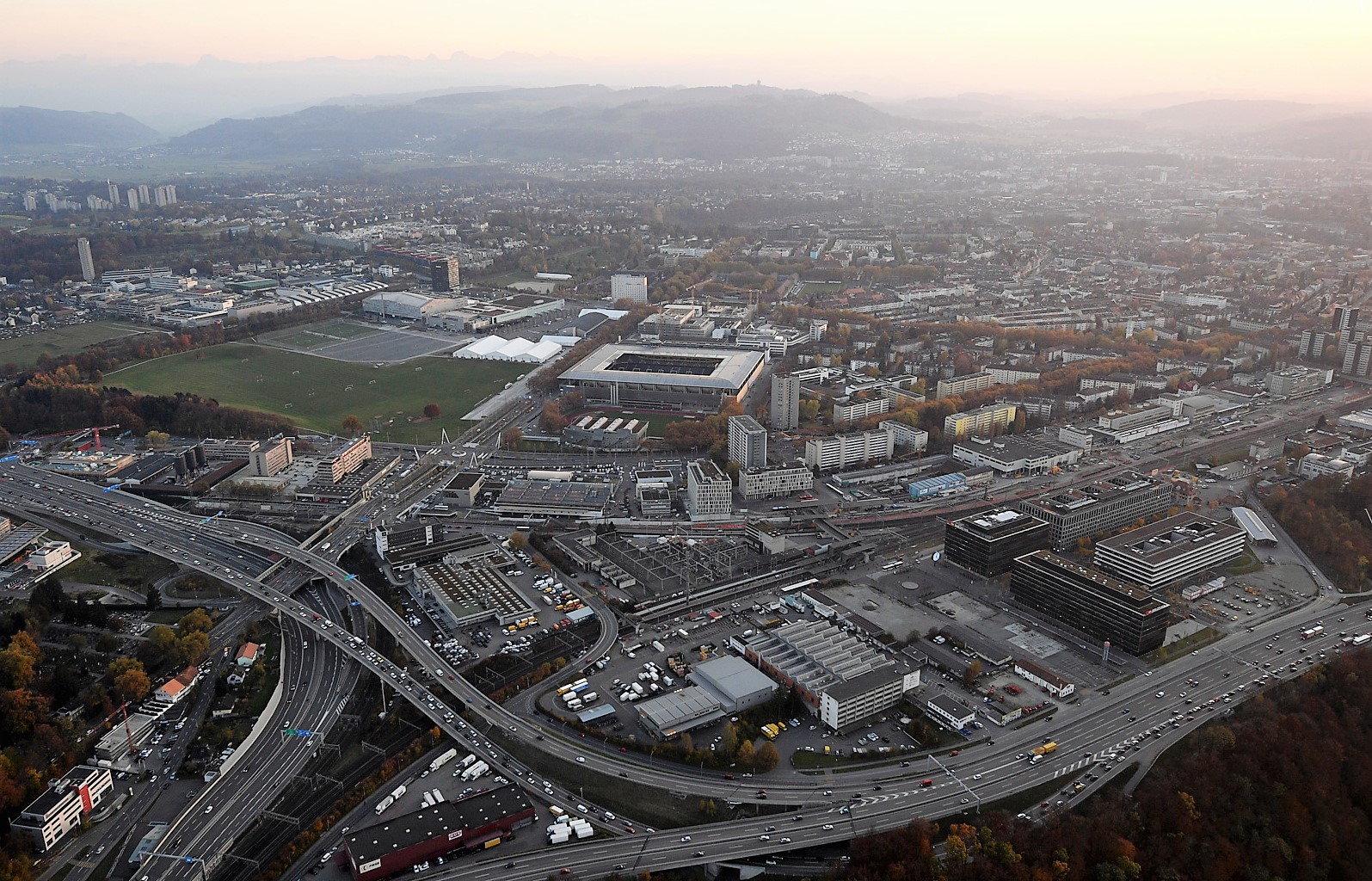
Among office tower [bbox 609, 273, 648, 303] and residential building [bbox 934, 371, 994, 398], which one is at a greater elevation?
office tower [bbox 609, 273, 648, 303]

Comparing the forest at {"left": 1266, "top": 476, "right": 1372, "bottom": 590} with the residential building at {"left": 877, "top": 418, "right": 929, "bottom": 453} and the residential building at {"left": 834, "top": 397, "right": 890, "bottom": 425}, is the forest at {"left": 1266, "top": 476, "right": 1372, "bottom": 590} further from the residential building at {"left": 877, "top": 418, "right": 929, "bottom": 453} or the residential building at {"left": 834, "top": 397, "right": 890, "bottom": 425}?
the residential building at {"left": 834, "top": 397, "right": 890, "bottom": 425}

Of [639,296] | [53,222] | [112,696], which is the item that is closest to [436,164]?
[53,222]

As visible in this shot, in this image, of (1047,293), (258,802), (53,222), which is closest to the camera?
(258,802)

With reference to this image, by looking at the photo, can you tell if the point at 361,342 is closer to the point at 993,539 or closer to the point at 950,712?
the point at 993,539

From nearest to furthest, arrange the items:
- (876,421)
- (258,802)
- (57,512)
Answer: (258,802) → (57,512) → (876,421)

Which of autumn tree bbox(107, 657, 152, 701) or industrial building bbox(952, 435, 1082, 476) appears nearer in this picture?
autumn tree bbox(107, 657, 152, 701)

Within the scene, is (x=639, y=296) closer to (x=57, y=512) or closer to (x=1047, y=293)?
(x=1047, y=293)

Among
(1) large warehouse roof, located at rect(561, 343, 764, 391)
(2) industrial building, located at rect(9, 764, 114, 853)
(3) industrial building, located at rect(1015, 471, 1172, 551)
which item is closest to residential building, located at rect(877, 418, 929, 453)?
(3) industrial building, located at rect(1015, 471, 1172, 551)
